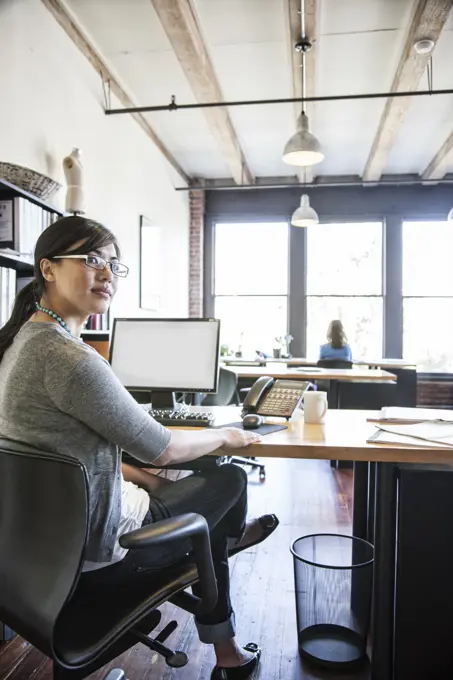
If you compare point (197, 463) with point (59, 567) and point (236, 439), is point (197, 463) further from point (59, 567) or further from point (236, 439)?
point (59, 567)

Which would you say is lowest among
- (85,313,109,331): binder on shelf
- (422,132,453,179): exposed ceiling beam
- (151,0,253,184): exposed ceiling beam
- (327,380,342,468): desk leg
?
(327,380,342,468): desk leg

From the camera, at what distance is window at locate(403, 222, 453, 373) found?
7.86 m

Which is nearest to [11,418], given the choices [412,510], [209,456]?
[209,456]

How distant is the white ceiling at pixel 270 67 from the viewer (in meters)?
3.82

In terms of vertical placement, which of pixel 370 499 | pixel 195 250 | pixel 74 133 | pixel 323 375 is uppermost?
pixel 74 133

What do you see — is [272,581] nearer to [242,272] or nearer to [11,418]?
[11,418]

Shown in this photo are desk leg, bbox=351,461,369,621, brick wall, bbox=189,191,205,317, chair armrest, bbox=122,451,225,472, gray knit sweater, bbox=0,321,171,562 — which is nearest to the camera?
gray knit sweater, bbox=0,321,171,562

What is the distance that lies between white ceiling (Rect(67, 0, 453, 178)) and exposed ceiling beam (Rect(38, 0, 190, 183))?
0.07 m

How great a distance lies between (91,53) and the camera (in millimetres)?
4285

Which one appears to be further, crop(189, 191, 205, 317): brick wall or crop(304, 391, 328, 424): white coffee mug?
crop(189, 191, 205, 317): brick wall

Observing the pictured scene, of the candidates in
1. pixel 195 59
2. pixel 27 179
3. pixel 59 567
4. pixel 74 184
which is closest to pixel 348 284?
pixel 195 59

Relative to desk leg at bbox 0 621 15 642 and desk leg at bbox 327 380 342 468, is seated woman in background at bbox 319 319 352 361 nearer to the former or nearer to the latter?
desk leg at bbox 327 380 342 468

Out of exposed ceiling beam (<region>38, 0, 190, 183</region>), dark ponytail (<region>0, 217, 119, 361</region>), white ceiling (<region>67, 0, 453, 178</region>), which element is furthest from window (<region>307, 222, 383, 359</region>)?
dark ponytail (<region>0, 217, 119, 361</region>)

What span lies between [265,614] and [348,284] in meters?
6.52
